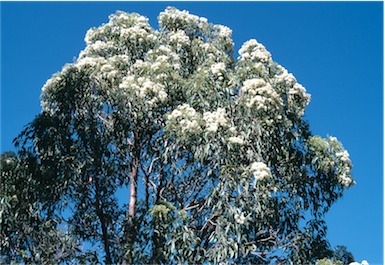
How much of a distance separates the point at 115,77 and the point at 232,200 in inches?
119

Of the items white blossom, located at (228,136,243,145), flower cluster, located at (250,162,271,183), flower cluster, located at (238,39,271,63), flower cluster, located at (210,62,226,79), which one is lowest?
flower cluster, located at (250,162,271,183)

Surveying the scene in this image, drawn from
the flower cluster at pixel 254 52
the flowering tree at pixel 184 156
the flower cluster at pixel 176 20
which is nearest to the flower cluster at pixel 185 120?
the flowering tree at pixel 184 156

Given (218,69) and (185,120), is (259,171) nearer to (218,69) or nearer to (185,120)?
(185,120)

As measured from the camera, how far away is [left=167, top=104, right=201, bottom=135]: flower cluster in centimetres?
933

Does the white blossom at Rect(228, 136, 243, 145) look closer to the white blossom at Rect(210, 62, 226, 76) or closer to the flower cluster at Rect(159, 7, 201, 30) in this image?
the white blossom at Rect(210, 62, 226, 76)

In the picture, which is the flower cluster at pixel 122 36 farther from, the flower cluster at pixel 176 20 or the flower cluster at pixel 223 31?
the flower cluster at pixel 223 31

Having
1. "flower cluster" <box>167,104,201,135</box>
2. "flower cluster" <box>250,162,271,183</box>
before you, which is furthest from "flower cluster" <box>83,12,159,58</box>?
"flower cluster" <box>250,162,271,183</box>

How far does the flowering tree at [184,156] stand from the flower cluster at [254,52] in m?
0.04

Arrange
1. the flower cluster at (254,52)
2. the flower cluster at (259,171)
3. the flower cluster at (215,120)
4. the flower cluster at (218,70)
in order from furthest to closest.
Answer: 1. the flower cluster at (254,52)
2. the flower cluster at (218,70)
3. the flower cluster at (215,120)
4. the flower cluster at (259,171)

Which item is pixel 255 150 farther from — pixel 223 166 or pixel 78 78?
pixel 78 78

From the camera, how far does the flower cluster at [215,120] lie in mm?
9273

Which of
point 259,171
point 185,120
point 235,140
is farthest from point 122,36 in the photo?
point 259,171

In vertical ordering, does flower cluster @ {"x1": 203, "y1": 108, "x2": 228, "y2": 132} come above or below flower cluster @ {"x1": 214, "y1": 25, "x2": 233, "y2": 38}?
below

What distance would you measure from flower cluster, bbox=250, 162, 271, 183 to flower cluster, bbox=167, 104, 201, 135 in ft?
3.25
